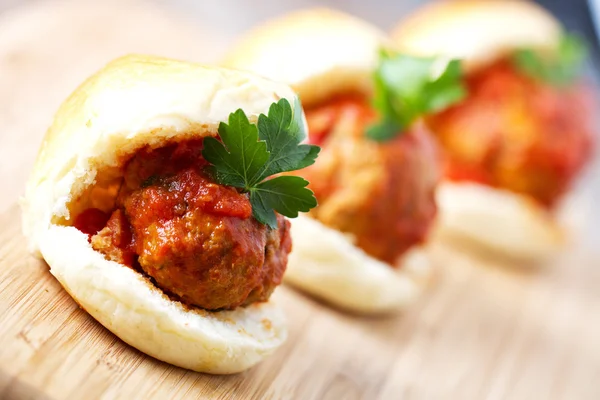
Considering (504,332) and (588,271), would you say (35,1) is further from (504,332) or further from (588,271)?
(588,271)

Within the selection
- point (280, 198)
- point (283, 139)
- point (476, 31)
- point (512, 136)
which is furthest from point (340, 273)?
point (476, 31)

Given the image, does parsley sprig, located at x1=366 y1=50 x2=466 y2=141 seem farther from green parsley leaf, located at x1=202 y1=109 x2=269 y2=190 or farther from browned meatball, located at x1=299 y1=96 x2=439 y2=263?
green parsley leaf, located at x1=202 y1=109 x2=269 y2=190

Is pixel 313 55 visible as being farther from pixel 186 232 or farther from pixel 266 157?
pixel 186 232

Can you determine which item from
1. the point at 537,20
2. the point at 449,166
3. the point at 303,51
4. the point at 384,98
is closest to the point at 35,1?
the point at 303,51

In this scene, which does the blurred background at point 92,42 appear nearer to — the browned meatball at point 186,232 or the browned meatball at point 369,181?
the browned meatball at point 186,232

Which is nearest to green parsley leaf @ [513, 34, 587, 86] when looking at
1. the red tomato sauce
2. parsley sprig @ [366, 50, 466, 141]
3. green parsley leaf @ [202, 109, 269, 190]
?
the red tomato sauce
